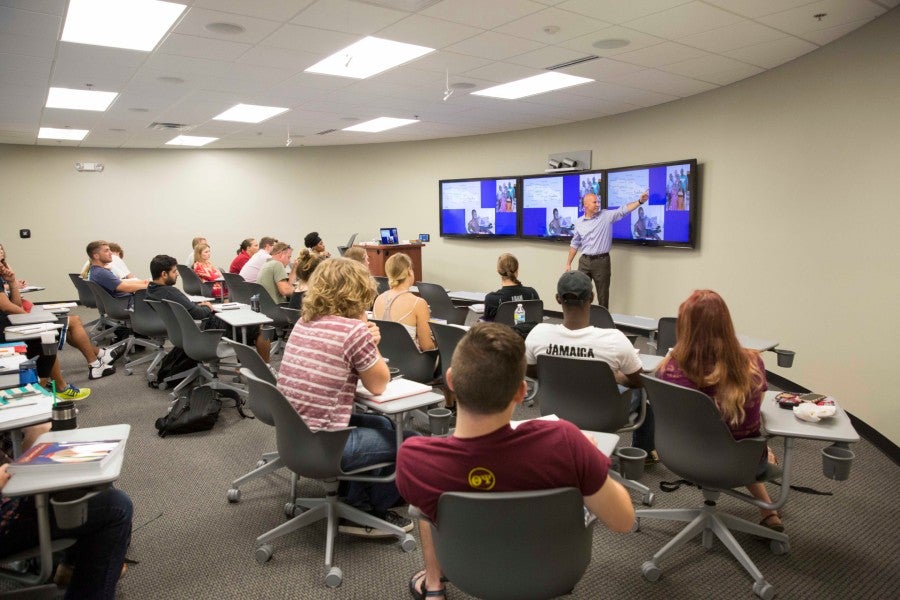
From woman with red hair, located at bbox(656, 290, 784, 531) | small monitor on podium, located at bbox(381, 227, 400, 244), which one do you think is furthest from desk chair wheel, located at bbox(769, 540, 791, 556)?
small monitor on podium, located at bbox(381, 227, 400, 244)

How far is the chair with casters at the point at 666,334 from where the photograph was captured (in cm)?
397

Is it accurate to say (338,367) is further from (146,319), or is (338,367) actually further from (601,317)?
(146,319)

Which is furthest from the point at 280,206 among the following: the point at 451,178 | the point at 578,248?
the point at 578,248

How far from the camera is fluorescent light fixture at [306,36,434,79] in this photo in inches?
190

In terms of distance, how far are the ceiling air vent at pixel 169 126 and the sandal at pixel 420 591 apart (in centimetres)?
797

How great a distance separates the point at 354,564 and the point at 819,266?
175 inches

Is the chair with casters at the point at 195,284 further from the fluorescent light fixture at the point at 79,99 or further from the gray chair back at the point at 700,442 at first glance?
the gray chair back at the point at 700,442

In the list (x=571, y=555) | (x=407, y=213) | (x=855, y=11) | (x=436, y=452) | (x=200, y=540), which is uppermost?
(x=855, y=11)

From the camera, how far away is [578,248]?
7.93 metres

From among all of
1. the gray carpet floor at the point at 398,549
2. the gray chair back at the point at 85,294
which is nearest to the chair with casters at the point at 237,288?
the gray chair back at the point at 85,294

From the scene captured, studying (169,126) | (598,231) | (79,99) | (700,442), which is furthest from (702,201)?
(169,126)

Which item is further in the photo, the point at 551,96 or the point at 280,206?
the point at 280,206

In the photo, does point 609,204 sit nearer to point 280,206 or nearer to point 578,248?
point 578,248

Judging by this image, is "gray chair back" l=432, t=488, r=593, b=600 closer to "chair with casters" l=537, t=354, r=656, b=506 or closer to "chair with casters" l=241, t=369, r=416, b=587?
"chair with casters" l=241, t=369, r=416, b=587
